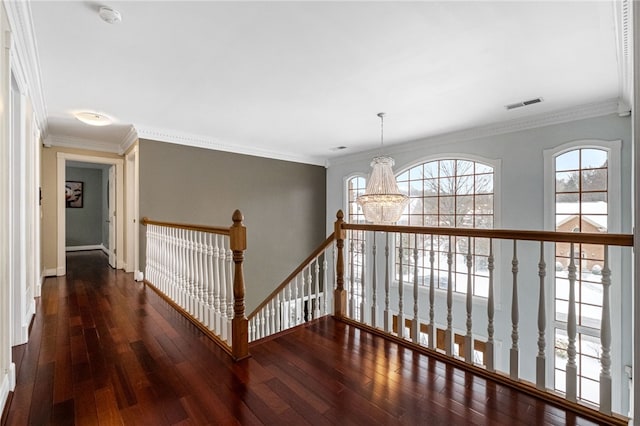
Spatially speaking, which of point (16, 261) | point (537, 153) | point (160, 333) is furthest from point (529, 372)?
point (16, 261)

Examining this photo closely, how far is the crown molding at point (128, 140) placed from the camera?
14.5 feet

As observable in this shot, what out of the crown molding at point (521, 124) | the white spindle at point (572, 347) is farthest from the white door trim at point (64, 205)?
the white spindle at point (572, 347)

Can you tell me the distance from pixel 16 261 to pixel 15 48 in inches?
59.9

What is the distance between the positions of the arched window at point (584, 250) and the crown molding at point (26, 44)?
546 cm

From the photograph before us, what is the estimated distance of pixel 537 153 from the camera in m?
4.01

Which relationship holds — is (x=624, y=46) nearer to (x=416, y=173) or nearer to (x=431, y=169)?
(x=431, y=169)

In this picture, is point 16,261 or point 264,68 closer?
point 16,261

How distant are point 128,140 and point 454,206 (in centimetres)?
560

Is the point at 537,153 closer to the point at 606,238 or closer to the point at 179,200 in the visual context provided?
the point at 606,238

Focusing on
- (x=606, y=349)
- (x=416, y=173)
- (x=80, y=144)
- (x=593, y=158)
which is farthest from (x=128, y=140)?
(x=593, y=158)

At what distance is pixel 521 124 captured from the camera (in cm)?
410

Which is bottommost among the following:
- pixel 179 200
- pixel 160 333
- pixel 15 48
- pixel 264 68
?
pixel 160 333

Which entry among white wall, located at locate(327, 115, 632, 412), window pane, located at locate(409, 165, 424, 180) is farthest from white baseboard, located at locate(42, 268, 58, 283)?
window pane, located at locate(409, 165, 424, 180)

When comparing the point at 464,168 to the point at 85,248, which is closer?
the point at 464,168
